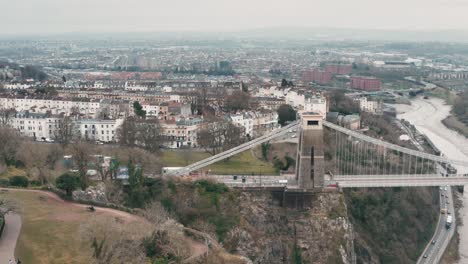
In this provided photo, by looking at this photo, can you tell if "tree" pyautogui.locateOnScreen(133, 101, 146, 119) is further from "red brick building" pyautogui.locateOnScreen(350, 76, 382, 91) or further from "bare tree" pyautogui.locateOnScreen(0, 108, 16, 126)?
"red brick building" pyautogui.locateOnScreen(350, 76, 382, 91)

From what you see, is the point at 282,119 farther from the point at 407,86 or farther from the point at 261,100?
the point at 407,86

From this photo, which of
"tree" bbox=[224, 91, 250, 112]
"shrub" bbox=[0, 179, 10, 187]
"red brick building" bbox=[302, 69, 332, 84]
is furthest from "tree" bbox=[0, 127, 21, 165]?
"red brick building" bbox=[302, 69, 332, 84]

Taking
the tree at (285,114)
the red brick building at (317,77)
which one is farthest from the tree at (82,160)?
the red brick building at (317,77)

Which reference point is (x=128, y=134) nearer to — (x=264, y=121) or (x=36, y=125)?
(x=36, y=125)

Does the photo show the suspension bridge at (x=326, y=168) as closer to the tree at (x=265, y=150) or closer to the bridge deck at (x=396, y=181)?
the bridge deck at (x=396, y=181)

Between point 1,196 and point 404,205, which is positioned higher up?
point 1,196

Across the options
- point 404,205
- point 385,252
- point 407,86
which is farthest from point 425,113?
point 385,252
